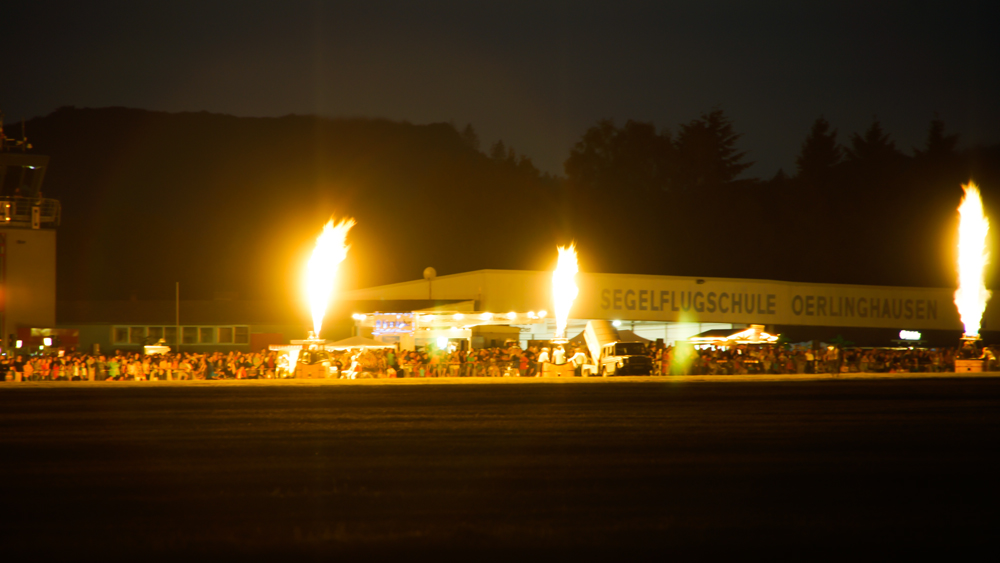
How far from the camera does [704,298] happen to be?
39.4 metres

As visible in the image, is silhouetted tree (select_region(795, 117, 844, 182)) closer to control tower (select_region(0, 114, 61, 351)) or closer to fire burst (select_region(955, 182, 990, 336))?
fire burst (select_region(955, 182, 990, 336))

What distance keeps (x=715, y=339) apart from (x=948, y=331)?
574 inches

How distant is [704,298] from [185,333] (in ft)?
80.3

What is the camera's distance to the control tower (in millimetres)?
34469

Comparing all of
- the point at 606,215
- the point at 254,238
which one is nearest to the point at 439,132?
the point at 254,238

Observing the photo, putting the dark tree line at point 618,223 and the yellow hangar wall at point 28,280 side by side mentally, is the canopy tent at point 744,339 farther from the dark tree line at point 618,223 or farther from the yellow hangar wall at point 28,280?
the yellow hangar wall at point 28,280

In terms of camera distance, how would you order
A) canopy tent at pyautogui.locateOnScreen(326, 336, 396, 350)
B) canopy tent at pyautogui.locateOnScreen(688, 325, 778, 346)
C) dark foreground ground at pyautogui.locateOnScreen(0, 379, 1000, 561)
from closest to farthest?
dark foreground ground at pyautogui.locateOnScreen(0, 379, 1000, 561) < canopy tent at pyautogui.locateOnScreen(326, 336, 396, 350) < canopy tent at pyautogui.locateOnScreen(688, 325, 778, 346)

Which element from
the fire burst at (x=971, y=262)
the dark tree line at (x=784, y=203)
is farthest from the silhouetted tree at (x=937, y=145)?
the fire burst at (x=971, y=262)

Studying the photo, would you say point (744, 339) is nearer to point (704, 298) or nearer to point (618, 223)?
point (704, 298)

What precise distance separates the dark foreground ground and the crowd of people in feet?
31.6

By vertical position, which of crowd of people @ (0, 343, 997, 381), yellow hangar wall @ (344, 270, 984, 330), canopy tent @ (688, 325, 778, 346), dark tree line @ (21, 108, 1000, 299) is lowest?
crowd of people @ (0, 343, 997, 381)

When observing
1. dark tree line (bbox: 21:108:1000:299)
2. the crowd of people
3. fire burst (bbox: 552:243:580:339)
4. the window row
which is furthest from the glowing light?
dark tree line (bbox: 21:108:1000:299)

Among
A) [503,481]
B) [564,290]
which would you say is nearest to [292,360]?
[564,290]

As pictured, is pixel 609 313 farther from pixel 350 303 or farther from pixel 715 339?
pixel 350 303
